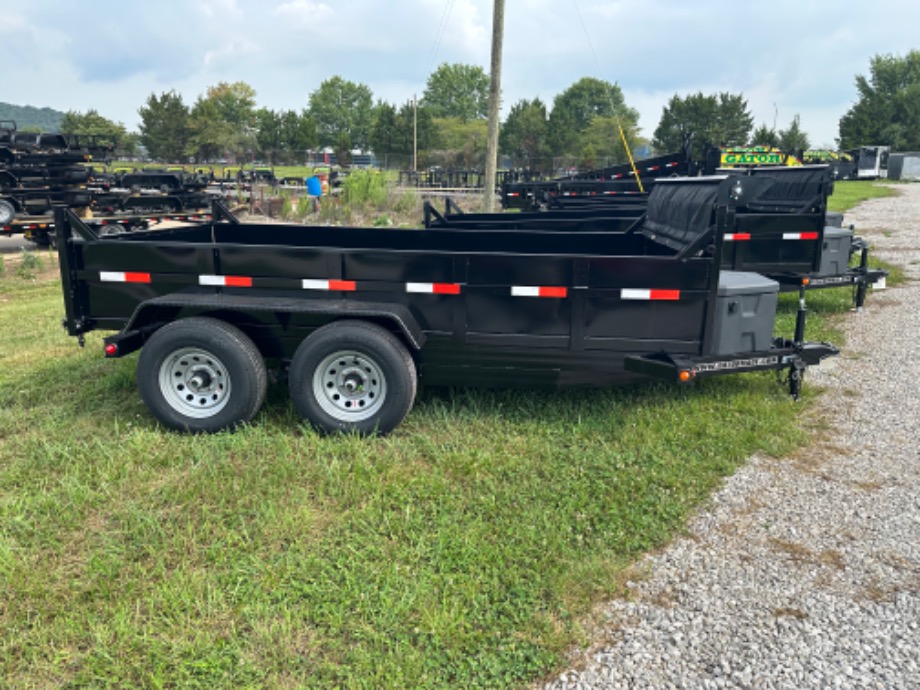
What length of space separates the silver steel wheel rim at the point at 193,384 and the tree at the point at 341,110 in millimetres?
95460

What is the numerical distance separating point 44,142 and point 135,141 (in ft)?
192

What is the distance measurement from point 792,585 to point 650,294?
1802 mm

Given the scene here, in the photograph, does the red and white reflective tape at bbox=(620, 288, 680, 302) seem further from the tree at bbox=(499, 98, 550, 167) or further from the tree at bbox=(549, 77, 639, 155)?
the tree at bbox=(549, 77, 639, 155)

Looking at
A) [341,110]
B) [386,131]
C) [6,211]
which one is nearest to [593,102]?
[341,110]

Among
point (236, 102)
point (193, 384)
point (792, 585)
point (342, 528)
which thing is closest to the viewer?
point (792, 585)

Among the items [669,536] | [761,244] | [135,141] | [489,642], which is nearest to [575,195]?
[761,244]

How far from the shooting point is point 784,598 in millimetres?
2971

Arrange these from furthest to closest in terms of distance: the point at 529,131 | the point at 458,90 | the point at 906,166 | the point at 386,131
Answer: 1. the point at 458,90
2. the point at 529,131
3. the point at 386,131
4. the point at 906,166

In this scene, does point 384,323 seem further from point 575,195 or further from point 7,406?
point 575,195

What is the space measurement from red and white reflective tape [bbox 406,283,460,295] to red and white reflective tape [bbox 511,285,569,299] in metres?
0.36

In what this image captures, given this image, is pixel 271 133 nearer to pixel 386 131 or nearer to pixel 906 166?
pixel 386 131

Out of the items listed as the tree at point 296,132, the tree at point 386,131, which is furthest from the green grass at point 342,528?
the tree at point 296,132

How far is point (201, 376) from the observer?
446 centimetres

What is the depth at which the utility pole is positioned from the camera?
1434 centimetres
